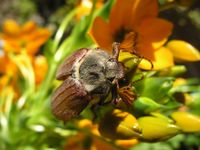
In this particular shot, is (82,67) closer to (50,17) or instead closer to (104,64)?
(104,64)

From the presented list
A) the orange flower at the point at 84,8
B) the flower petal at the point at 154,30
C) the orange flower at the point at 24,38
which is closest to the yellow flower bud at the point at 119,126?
the flower petal at the point at 154,30

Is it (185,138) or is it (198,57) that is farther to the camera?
(185,138)

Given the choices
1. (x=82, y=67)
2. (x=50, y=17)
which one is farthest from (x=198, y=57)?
(x=50, y=17)

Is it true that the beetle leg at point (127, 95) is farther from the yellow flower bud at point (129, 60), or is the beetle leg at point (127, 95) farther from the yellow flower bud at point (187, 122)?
the yellow flower bud at point (187, 122)

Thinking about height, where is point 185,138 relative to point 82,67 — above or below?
below

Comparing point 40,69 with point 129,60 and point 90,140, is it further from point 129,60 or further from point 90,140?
point 129,60

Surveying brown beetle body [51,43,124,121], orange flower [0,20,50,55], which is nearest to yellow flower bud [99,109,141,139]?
brown beetle body [51,43,124,121]

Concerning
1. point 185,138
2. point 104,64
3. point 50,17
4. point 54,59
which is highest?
point 50,17
